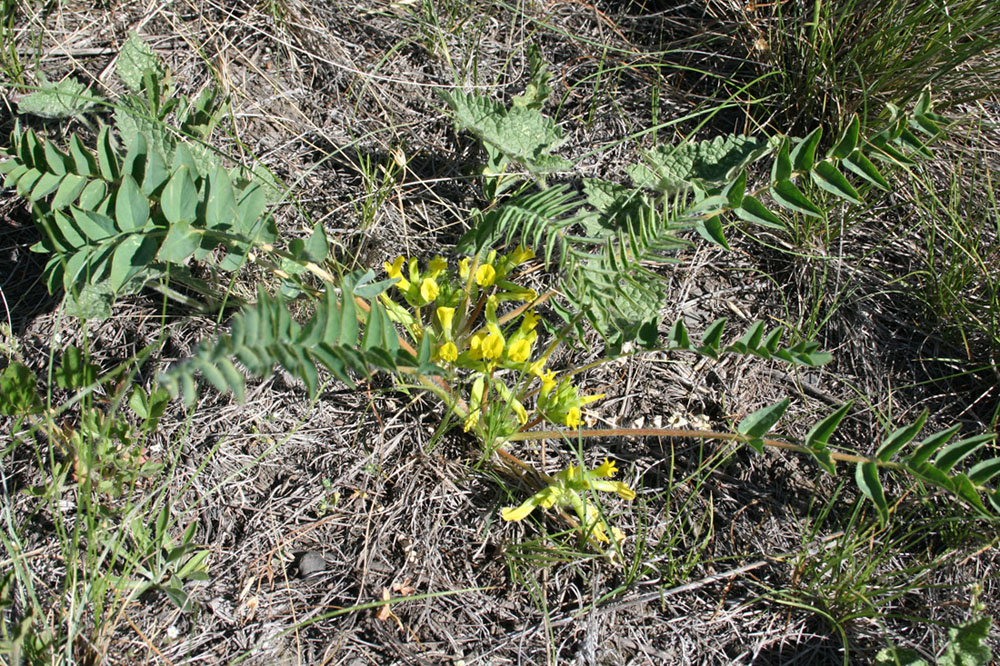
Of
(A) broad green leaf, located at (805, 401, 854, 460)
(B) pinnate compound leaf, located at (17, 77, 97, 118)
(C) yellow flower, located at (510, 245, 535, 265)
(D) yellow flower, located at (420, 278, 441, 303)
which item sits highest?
(B) pinnate compound leaf, located at (17, 77, 97, 118)

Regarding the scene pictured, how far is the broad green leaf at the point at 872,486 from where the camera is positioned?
170 centimetres

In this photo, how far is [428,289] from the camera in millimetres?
2041

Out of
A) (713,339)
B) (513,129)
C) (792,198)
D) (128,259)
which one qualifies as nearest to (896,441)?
(713,339)

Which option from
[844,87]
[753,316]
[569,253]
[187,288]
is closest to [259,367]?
[569,253]

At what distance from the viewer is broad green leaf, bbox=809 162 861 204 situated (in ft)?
6.18

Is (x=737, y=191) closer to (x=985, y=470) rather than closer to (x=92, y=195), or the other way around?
(x=985, y=470)

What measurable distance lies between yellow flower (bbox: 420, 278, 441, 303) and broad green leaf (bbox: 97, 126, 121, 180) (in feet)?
2.55

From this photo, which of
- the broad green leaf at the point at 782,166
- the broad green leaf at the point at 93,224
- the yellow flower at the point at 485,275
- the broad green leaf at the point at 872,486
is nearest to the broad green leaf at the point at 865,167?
the broad green leaf at the point at 782,166

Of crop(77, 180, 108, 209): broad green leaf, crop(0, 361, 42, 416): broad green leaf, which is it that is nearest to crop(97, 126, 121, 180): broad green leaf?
crop(77, 180, 108, 209): broad green leaf

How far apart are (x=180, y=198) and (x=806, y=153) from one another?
1458 millimetres

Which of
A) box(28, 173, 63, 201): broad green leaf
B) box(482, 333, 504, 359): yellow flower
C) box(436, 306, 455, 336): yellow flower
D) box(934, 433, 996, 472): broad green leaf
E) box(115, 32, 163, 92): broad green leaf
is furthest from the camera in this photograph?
box(115, 32, 163, 92): broad green leaf

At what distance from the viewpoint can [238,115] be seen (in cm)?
240

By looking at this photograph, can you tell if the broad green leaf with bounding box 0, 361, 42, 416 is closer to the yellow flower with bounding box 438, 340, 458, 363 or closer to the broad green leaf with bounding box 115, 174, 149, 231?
the broad green leaf with bounding box 115, 174, 149, 231

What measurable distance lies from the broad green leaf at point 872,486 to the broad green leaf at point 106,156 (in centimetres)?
186
